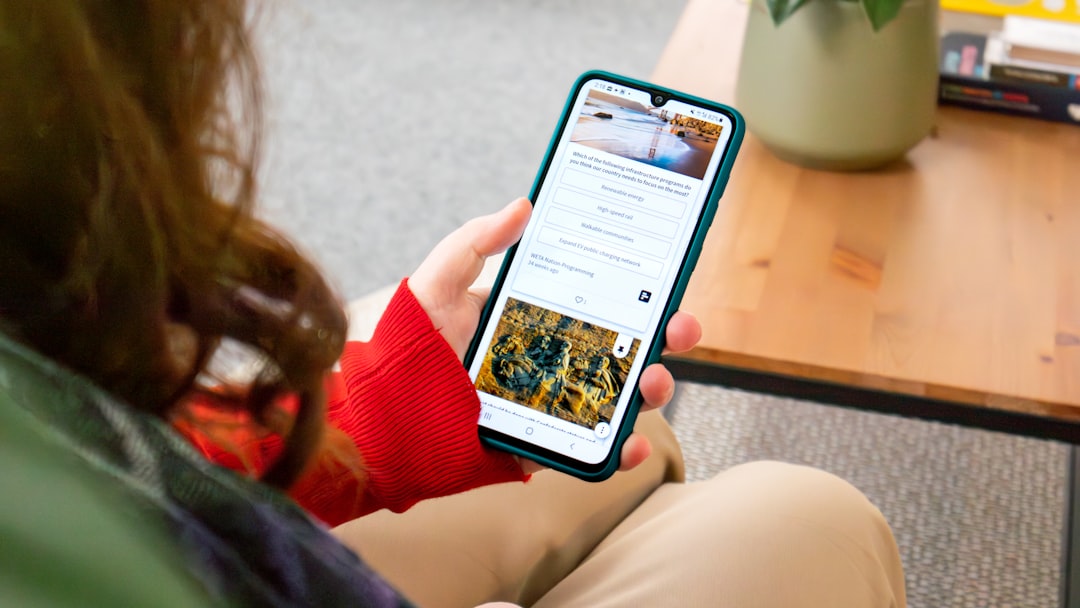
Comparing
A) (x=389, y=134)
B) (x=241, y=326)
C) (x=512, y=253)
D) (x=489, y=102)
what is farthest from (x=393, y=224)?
(x=241, y=326)

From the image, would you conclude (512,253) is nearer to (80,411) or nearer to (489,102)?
(80,411)

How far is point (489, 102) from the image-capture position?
1.97 meters

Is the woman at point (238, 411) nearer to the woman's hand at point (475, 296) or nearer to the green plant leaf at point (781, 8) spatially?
the woman's hand at point (475, 296)

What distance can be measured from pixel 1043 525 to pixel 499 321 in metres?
0.81

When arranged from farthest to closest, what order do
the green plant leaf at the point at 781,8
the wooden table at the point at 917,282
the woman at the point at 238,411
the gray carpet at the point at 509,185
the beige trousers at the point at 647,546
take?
the gray carpet at the point at 509,185
the green plant leaf at the point at 781,8
the wooden table at the point at 917,282
the beige trousers at the point at 647,546
the woman at the point at 238,411

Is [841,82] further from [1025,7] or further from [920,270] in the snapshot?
[1025,7]

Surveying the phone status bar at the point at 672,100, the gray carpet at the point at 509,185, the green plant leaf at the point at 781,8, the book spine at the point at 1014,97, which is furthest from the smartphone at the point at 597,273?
the book spine at the point at 1014,97

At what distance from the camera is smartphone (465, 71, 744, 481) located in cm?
69

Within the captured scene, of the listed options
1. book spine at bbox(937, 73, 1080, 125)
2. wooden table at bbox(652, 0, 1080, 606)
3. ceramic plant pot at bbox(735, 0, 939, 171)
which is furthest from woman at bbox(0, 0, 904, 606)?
book spine at bbox(937, 73, 1080, 125)

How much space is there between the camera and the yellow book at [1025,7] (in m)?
1.13

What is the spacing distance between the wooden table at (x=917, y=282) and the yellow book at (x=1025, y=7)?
0.53 feet

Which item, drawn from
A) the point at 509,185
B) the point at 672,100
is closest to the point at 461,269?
the point at 672,100

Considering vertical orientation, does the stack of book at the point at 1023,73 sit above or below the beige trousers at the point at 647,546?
above

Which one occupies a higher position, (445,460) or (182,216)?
(182,216)
